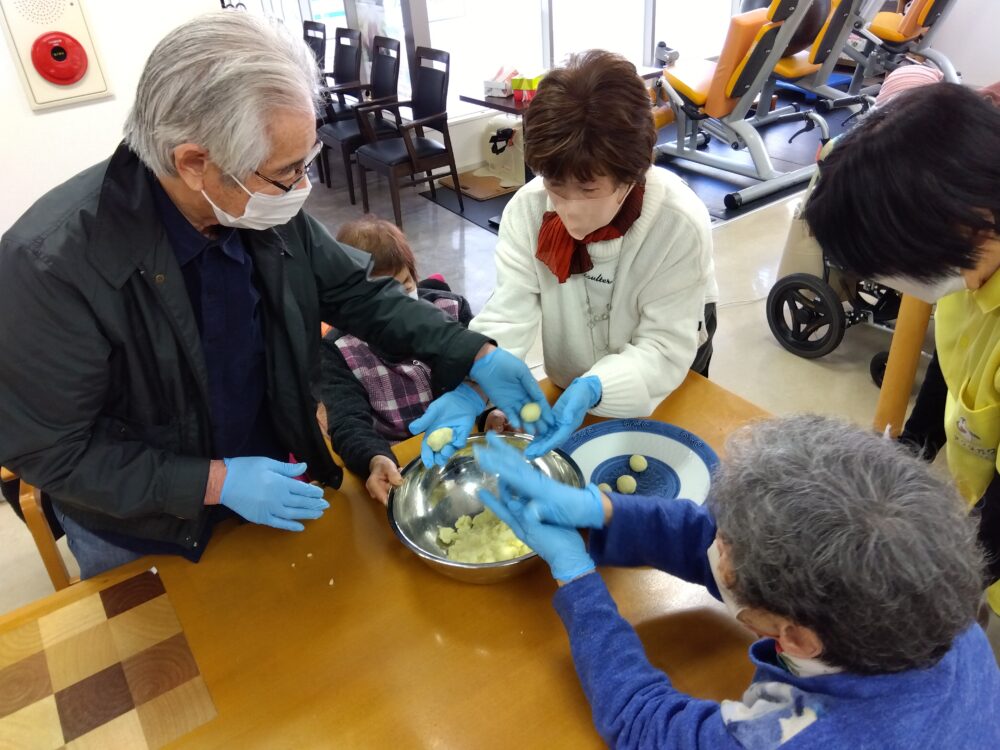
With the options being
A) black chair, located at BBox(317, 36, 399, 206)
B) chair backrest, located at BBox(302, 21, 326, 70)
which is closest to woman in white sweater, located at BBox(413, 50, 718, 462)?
black chair, located at BBox(317, 36, 399, 206)

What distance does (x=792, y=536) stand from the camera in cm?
65

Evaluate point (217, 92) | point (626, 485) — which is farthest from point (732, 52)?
point (217, 92)

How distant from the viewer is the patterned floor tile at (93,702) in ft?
2.86

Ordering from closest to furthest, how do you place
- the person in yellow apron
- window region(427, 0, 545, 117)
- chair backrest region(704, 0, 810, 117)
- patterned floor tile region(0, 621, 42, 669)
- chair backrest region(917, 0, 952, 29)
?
the person in yellow apron
patterned floor tile region(0, 621, 42, 669)
chair backrest region(704, 0, 810, 117)
chair backrest region(917, 0, 952, 29)
window region(427, 0, 545, 117)

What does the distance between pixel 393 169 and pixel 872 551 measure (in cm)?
395

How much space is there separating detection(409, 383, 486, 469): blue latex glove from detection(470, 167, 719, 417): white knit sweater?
0.53 ft

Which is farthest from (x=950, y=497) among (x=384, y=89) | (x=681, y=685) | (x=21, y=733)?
(x=384, y=89)

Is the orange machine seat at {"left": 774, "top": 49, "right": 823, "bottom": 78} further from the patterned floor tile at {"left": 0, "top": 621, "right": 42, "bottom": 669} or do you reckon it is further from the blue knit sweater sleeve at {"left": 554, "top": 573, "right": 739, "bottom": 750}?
the patterned floor tile at {"left": 0, "top": 621, "right": 42, "bottom": 669}

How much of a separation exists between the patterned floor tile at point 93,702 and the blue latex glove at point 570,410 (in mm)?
704

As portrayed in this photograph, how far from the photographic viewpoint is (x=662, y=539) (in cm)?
100

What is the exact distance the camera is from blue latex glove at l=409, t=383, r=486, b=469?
1.24 meters

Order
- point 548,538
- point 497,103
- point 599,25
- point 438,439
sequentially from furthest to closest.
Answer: point 599,25 → point 497,103 → point 438,439 → point 548,538

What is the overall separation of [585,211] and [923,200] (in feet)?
1.81

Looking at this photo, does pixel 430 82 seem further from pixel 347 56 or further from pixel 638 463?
pixel 638 463
